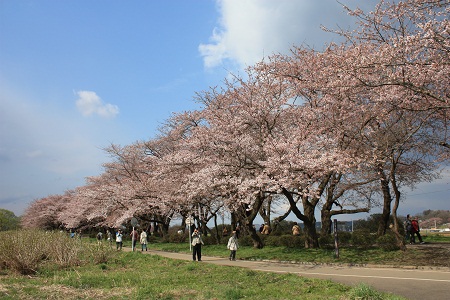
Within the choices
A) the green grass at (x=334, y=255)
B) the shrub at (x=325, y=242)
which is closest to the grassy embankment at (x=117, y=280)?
the green grass at (x=334, y=255)

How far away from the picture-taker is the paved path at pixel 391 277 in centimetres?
939

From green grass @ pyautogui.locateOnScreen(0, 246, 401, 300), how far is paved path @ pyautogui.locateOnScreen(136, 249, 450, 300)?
1.55m

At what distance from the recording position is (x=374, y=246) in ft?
59.2

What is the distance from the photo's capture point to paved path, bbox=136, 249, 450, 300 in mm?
9391

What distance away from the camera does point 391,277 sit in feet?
38.5

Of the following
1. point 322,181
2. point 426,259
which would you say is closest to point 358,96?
point 322,181

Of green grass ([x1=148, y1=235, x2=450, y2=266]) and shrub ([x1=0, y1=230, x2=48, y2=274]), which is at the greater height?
shrub ([x1=0, y1=230, x2=48, y2=274])

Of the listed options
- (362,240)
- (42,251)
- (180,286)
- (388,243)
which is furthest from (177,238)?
(180,286)

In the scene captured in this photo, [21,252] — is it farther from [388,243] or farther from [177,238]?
[177,238]

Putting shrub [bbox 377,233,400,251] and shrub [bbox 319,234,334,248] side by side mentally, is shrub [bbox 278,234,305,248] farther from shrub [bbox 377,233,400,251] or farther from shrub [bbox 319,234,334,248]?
shrub [bbox 377,233,400,251]

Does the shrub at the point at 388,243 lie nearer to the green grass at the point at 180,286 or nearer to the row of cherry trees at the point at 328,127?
the row of cherry trees at the point at 328,127

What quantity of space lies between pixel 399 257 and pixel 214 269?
7350 mm

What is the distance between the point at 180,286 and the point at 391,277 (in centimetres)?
647

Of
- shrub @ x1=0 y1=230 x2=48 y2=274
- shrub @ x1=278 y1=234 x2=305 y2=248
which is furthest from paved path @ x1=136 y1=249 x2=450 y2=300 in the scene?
shrub @ x1=0 y1=230 x2=48 y2=274
